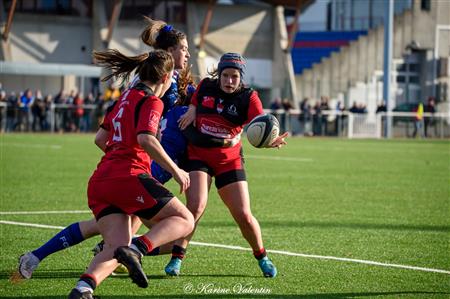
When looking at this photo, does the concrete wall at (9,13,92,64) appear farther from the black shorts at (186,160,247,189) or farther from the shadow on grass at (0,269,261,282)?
the black shorts at (186,160,247,189)

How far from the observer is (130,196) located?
6414 mm

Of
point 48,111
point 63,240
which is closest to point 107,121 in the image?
point 63,240

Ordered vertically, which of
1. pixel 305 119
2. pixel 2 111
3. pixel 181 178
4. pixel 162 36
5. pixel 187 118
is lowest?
pixel 305 119

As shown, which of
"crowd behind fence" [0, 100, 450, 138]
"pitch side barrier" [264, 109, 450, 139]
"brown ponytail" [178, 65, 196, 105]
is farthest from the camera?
"pitch side barrier" [264, 109, 450, 139]

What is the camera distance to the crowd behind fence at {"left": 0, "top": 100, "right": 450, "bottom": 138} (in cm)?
3903

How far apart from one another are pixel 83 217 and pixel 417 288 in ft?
18.1

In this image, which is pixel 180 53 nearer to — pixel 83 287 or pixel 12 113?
pixel 83 287

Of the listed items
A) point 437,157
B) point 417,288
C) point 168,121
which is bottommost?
point 437,157

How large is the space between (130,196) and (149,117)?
0.54 metres

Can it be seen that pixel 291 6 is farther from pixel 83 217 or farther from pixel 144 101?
pixel 144 101

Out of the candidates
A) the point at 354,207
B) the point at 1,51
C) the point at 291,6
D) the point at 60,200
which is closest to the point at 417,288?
the point at 354,207

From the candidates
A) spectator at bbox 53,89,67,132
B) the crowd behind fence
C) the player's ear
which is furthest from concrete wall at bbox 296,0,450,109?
the player's ear

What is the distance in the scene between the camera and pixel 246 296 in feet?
23.2

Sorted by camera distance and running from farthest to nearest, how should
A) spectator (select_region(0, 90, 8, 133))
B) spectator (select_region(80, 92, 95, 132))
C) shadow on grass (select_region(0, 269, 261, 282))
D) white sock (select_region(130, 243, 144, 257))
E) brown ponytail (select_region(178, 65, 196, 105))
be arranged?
spectator (select_region(80, 92, 95, 132))
spectator (select_region(0, 90, 8, 133))
brown ponytail (select_region(178, 65, 196, 105))
shadow on grass (select_region(0, 269, 261, 282))
white sock (select_region(130, 243, 144, 257))
